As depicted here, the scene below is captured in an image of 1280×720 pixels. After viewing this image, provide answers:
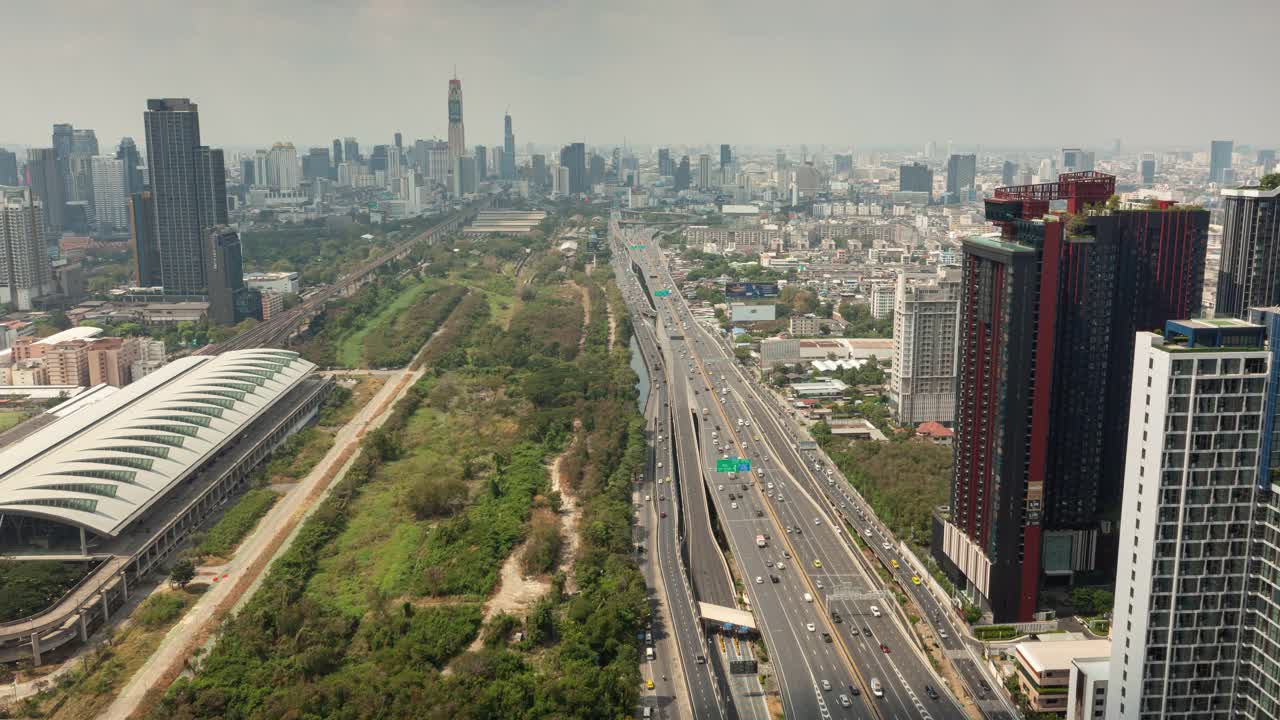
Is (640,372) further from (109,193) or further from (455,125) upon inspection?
(455,125)

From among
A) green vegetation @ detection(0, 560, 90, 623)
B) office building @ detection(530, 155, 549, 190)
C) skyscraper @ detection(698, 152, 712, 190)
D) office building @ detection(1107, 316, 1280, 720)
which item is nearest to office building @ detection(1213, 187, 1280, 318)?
office building @ detection(1107, 316, 1280, 720)

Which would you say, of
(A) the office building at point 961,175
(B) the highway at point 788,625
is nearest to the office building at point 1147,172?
(A) the office building at point 961,175

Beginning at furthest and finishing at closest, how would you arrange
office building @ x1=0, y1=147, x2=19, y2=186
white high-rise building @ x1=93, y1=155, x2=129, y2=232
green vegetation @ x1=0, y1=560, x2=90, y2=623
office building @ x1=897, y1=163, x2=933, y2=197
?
1. office building @ x1=897, y1=163, x2=933, y2=197
2. office building @ x1=0, y1=147, x2=19, y2=186
3. white high-rise building @ x1=93, y1=155, x2=129, y2=232
4. green vegetation @ x1=0, y1=560, x2=90, y2=623

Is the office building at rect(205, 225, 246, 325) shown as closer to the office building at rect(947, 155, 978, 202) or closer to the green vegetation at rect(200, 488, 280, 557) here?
the green vegetation at rect(200, 488, 280, 557)

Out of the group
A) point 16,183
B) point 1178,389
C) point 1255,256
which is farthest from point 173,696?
point 16,183

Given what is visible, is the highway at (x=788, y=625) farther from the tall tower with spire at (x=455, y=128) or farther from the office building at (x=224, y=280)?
the tall tower with spire at (x=455, y=128)

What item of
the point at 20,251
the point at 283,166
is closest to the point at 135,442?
the point at 20,251
